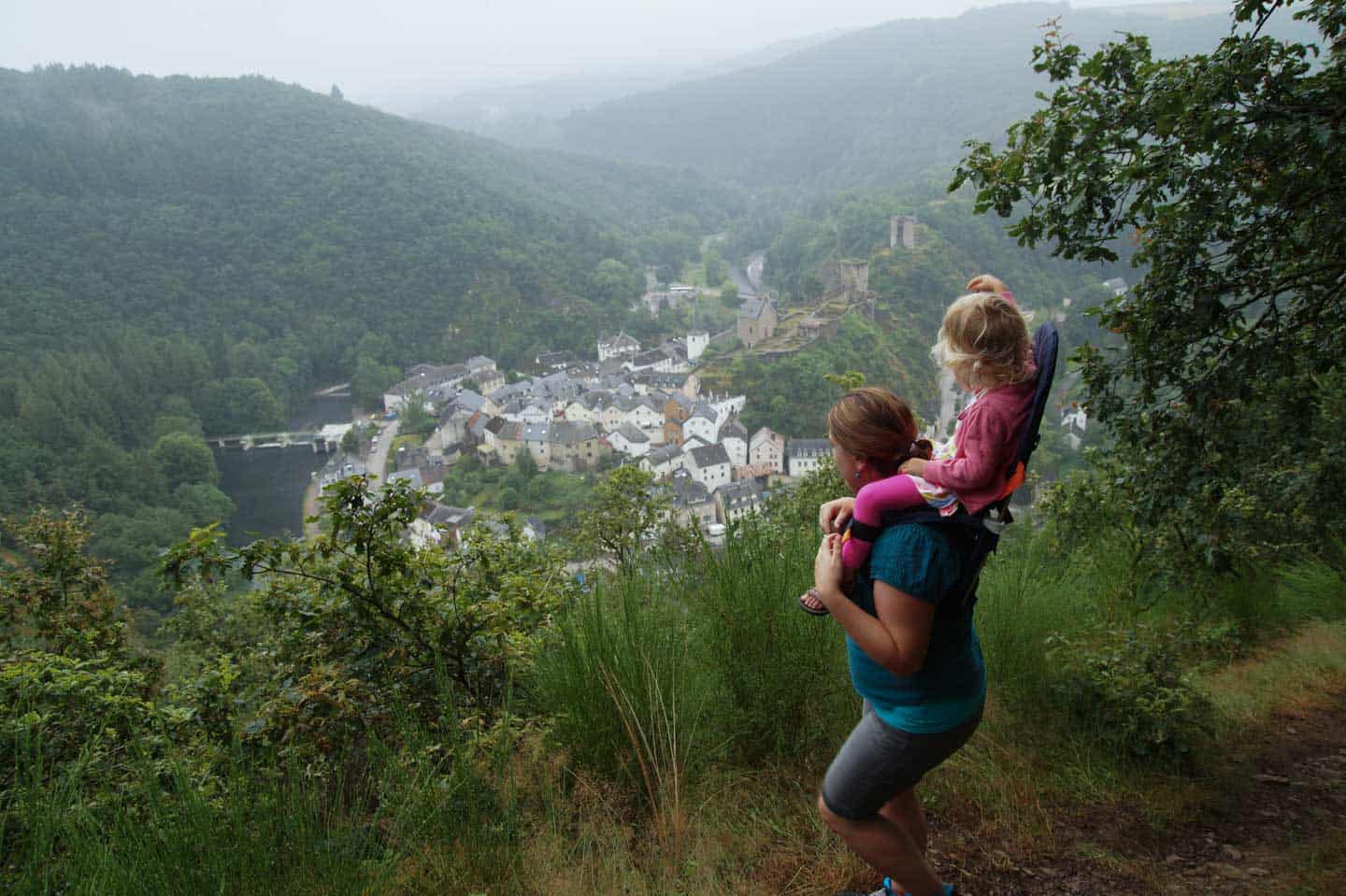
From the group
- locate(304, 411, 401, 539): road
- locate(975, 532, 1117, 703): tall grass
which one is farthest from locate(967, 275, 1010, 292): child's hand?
locate(304, 411, 401, 539): road

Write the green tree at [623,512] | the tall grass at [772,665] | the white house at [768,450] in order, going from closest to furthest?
1. the tall grass at [772,665]
2. the green tree at [623,512]
3. the white house at [768,450]

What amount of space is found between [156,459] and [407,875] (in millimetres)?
40851

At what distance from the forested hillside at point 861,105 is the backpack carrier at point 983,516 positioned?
95.1m

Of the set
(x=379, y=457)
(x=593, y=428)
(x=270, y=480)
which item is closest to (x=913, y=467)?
(x=593, y=428)

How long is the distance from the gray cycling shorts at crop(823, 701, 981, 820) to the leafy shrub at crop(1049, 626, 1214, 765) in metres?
1.26

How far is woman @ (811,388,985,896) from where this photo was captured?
1.32 metres

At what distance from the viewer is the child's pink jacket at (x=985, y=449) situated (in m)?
1.30

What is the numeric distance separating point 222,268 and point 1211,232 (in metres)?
68.7

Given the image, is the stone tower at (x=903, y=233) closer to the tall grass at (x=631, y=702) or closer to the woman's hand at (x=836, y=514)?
the tall grass at (x=631, y=702)

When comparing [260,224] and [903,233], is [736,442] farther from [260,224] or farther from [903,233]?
[260,224]

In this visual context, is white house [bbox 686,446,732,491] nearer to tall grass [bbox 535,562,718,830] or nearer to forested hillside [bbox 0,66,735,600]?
forested hillside [bbox 0,66,735,600]

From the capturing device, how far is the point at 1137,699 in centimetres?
233

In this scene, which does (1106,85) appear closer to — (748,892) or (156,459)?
(748,892)

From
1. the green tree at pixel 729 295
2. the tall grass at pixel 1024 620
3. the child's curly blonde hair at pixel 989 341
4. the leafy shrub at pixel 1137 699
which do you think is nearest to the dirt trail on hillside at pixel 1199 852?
the leafy shrub at pixel 1137 699
